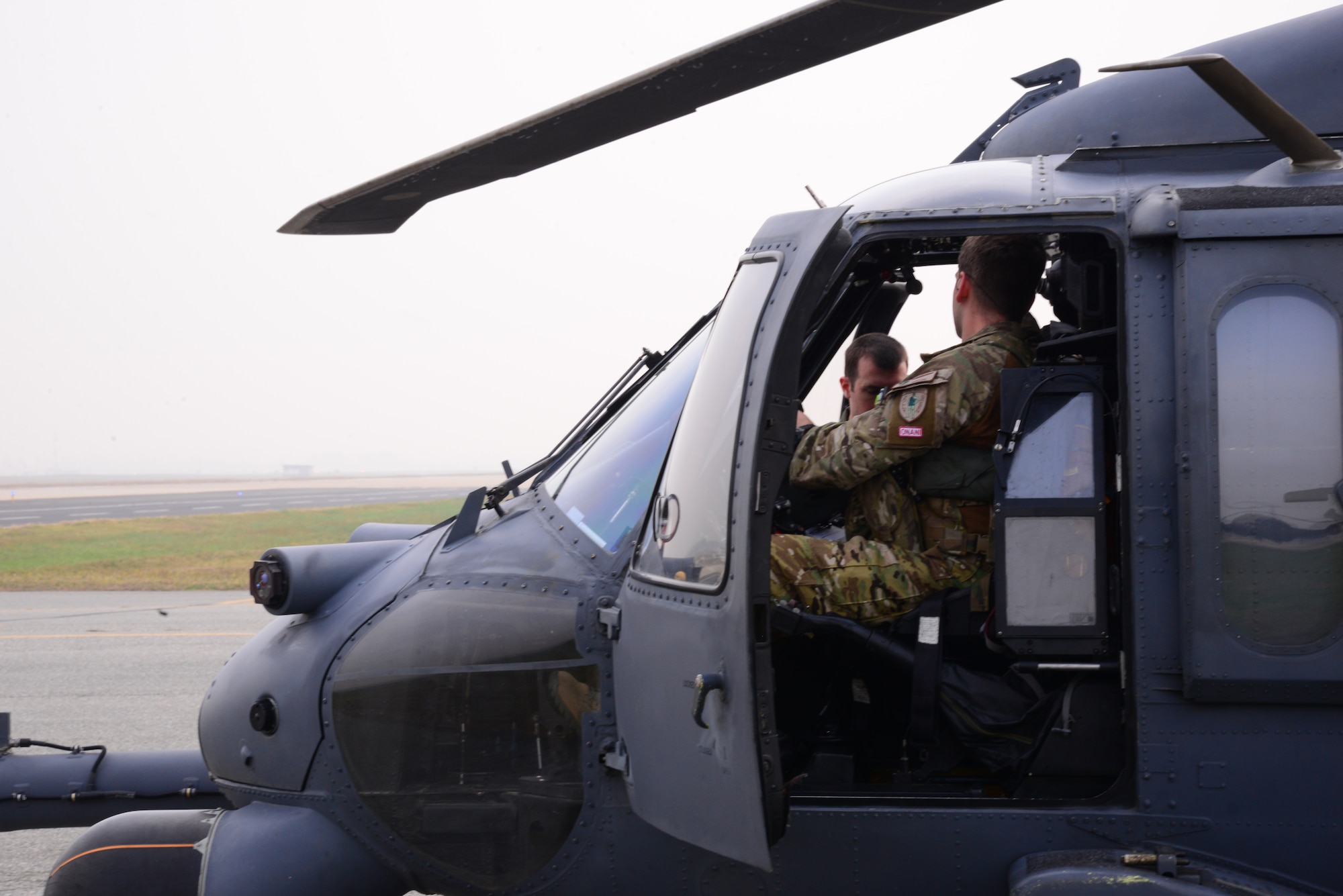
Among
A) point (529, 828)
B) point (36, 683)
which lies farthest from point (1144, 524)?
point (36, 683)

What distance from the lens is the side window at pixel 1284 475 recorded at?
2.41 metres

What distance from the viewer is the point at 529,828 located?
9.45 feet

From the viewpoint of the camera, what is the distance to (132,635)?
10.6 meters

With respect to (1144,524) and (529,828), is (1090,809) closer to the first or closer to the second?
(1144,524)

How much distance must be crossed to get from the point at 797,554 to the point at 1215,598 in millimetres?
1040

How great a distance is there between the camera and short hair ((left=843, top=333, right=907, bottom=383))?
3768mm

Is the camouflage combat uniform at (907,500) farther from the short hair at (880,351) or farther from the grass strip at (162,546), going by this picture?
the grass strip at (162,546)

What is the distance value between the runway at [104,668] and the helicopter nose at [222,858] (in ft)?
4.61

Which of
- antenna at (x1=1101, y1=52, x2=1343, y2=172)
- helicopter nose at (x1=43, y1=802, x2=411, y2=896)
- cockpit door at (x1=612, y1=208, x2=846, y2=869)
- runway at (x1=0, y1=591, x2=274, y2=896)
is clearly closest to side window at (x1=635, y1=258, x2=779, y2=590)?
cockpit door at (x1=612, y1=208, x2=846, y2=869)

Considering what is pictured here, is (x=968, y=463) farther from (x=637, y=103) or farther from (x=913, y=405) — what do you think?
(x=637, y=103)

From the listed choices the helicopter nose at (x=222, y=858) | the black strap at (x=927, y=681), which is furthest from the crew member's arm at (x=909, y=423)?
the helicopter nose at (x=222, y=858)

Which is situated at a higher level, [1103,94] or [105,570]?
[1103,94]

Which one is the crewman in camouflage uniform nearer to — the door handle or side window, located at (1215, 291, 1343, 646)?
the door handle

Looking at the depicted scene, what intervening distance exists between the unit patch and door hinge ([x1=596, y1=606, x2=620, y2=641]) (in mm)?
917
